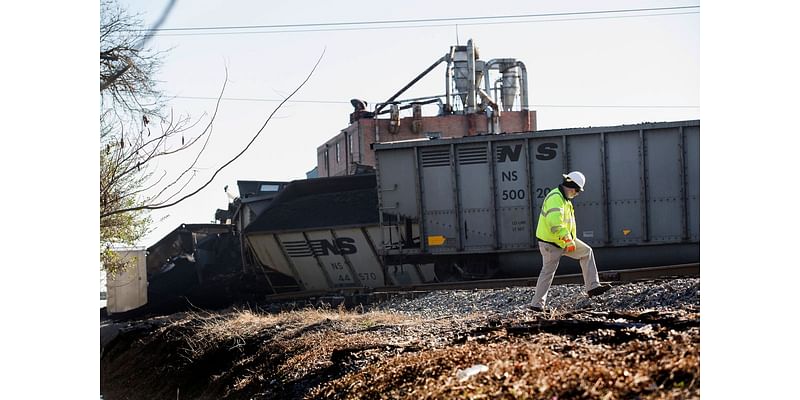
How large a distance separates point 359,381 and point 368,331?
3.00 m

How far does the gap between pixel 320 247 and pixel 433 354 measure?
43.4 ft

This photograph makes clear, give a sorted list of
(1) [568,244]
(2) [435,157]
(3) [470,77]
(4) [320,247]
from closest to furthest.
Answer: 1. (1) [568,244]
2. (2) [435,157]
3. (4) [320,247]
4. (3) [470,77]

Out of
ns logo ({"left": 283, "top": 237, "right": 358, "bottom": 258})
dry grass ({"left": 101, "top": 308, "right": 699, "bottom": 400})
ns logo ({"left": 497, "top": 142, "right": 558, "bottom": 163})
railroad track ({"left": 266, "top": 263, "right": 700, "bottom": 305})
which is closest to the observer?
dry grass ({"left": 101, "top": 308, "right": 699, "bottom": 400})

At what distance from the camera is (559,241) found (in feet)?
35.2

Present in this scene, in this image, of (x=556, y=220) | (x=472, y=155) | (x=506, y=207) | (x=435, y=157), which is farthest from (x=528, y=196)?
(x=556, y=220)

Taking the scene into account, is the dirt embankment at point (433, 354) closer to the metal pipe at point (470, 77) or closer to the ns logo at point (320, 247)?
the ns logo at point (320, 247)

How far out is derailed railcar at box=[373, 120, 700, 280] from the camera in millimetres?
17531

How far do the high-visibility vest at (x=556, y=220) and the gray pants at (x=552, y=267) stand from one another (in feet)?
0.34

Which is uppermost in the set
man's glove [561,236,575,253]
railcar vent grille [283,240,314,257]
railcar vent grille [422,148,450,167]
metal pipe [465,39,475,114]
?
metal pipe [465,39,475,114]

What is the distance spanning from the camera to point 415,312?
12.8 metres

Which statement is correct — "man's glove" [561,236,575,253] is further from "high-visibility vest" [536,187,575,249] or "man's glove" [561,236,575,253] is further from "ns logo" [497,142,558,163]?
"ns logo" [497,142,558,163]

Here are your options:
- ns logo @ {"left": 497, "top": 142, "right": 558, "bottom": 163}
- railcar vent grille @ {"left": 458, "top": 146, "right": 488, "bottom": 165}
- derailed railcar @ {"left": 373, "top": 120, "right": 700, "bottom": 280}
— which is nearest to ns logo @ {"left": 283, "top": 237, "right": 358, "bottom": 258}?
derailed railcar @ {"left": 373, "top": 120, "right": 700, "bottom": 280}

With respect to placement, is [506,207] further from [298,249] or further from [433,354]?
[433,354]

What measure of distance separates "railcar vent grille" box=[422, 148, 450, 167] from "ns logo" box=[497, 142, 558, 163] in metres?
0.98
